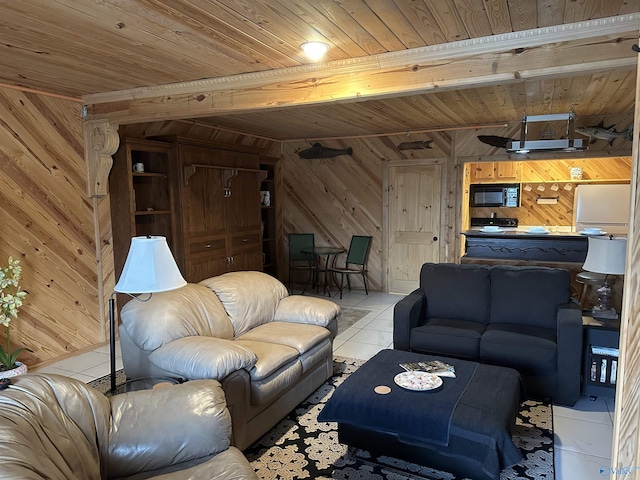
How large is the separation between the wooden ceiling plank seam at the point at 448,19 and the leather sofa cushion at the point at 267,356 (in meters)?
2.20

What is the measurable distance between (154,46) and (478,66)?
6.51ft

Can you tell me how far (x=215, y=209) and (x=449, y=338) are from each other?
3540 millimetres

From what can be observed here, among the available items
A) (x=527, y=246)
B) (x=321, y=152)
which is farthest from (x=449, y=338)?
(x=321, y=152)

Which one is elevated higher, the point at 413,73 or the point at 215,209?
the point at 413,73

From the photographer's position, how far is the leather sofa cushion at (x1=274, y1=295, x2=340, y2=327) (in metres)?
3.55

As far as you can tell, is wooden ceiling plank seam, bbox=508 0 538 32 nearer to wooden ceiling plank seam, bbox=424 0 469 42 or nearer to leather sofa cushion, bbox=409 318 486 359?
wooden ceiling plank seam, bbox=424 0 469 42

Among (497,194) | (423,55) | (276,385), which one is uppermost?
(423,55)

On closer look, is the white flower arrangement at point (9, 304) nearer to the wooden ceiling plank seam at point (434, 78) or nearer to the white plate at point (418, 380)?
the wooden ceiling plank seam at point (434, 78)

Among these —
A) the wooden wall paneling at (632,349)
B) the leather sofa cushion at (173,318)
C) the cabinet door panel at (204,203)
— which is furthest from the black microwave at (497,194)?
the wooden wall paneling at (632,349)

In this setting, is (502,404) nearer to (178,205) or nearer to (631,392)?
(631,392)

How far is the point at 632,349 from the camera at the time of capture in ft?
4.02

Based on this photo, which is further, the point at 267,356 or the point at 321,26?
the point at 267,356

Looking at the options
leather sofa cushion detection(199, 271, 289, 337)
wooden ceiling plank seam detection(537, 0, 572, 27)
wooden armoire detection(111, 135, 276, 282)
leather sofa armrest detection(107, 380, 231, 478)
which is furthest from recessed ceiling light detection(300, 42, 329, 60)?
wooden armoire detection(111, 135, 276, 282)

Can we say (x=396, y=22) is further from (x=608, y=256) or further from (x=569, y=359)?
(x=569, y=359)
